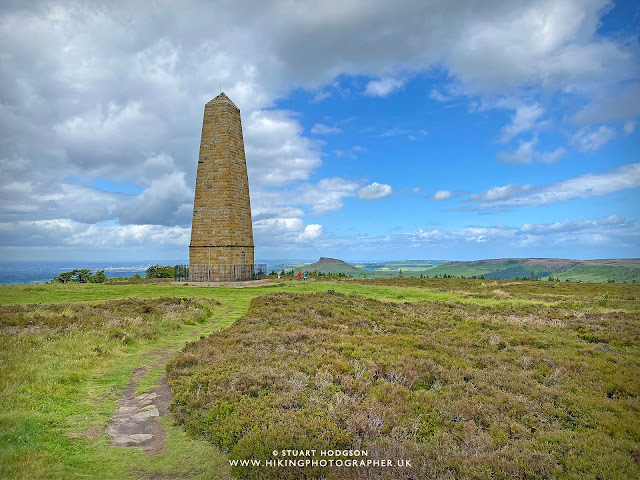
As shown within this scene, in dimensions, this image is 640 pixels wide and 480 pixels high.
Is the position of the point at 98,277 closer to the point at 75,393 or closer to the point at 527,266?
the point at 75,393

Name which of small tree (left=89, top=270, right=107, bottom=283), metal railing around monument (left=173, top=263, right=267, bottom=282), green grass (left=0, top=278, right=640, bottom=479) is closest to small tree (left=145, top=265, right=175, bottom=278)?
small tree (left=89, top=270, right=107, bottom=283)

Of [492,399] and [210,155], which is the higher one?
[210,155]

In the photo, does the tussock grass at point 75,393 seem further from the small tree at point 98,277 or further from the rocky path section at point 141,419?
the small tree at point 98,277

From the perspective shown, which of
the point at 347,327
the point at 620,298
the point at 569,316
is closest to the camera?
the point at 347,327

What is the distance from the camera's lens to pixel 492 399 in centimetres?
830

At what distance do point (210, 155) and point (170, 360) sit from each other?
28.3 metres

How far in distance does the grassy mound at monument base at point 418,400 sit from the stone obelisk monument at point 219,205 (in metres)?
21.4

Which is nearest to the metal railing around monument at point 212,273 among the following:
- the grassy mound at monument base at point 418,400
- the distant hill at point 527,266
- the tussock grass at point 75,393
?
the tussock grass at point 75,393

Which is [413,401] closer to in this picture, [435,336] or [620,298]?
[435,336]

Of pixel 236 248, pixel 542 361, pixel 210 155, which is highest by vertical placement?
pixel 210 155

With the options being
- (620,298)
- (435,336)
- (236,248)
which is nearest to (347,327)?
(435,336)

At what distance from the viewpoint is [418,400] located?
830cm

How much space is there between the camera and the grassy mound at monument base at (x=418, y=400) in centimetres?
605

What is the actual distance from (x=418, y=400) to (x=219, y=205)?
31.1m
